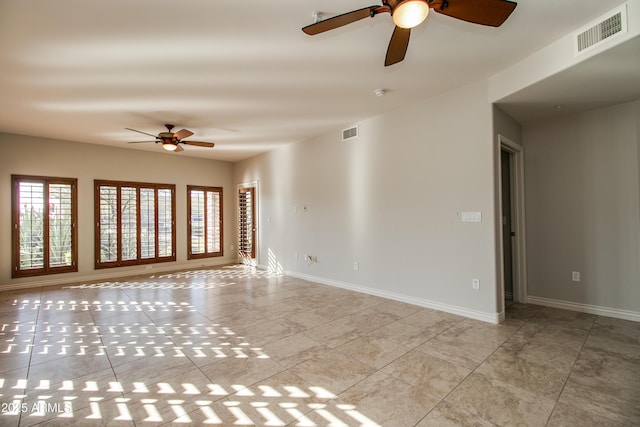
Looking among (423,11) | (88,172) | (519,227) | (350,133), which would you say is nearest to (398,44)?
(423,11)

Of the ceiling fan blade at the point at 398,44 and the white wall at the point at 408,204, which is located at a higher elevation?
the ceiling fan blade at the point at 398,44

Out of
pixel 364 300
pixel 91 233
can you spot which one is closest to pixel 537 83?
pixel 364 300

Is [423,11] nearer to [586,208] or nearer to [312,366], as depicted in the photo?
[312,366]

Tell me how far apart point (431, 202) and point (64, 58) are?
433 cm

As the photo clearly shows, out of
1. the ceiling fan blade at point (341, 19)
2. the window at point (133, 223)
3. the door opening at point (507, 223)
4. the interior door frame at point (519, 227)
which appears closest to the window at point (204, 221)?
the window at point (133, 223)

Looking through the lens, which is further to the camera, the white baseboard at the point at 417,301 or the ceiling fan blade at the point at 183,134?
the ceiling fan blade at the point at 183,134

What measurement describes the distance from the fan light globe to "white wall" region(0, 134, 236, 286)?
6.73 meters

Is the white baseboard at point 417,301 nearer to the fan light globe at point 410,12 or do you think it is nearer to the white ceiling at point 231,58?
the white ceiling at point 231,58

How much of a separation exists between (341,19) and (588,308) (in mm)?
4463

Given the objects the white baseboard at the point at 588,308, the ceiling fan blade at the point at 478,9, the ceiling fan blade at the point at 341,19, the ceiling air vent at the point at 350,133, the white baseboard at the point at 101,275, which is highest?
the ceiling air vent at the point at 350,133

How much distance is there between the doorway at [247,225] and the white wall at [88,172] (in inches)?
27.0

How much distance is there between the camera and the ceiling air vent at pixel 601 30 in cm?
225

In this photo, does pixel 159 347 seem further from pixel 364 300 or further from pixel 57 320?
pixel 364 300

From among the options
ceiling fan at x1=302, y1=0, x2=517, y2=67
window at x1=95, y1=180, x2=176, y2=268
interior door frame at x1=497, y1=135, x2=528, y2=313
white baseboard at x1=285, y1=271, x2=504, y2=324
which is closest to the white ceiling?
ceiling fan at x1=302, y1=0, x2=517, y2=67
